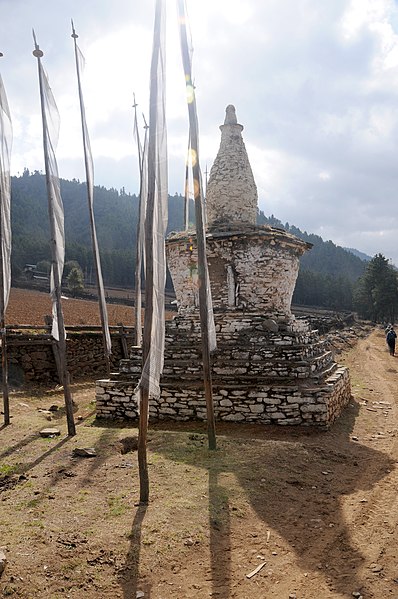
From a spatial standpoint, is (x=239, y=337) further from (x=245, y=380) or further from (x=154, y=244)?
(x=154, y=244)

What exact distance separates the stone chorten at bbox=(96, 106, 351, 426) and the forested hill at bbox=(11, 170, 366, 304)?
32.4m

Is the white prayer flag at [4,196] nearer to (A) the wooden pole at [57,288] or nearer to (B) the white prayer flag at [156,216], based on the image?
(A) the wooden pole at [57,288]

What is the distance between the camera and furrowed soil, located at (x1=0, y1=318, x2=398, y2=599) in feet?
13.3

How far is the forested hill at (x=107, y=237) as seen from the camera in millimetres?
79812

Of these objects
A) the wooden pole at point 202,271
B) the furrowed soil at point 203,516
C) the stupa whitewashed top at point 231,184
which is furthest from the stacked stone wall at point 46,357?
the wooden pole at point 202,271

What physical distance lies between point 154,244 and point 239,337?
5.57m

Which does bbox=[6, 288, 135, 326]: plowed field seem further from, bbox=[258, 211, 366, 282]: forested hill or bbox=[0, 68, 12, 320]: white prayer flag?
bbox=[258, 211, 366, 282]: forested hill

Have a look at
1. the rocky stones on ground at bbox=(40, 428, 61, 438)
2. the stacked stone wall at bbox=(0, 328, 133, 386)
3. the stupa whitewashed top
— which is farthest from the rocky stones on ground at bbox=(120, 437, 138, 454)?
the stacked stone wall at bbox=(0, 328, 133, 386)

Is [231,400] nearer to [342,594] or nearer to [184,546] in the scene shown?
[184,546]

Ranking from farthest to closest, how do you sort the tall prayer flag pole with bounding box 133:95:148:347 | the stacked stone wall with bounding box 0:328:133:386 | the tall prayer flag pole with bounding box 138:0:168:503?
the stacked stone wall with bounding box 0:328:133:386, the tall prayer flag pole with bounding box 133:95:148:347, the tall prayer flag pole with bounding box 138:0:168:503

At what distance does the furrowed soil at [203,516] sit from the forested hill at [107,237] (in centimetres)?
3842

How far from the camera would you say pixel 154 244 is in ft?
19.5

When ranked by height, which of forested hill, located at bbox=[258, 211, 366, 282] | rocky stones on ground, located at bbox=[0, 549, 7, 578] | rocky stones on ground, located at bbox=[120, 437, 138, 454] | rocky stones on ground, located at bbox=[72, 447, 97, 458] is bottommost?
rocky stones on ground, located at bbox=[120, 437, 138, 454]

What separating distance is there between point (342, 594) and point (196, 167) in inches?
254
